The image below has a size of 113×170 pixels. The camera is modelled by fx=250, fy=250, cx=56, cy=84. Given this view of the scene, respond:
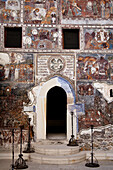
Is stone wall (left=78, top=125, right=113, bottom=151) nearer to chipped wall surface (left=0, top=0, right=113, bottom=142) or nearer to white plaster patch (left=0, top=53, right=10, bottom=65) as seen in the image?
chipped wall surface (left=0, top=0, right=113, bottom=142)

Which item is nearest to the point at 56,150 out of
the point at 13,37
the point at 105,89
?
the point at 105,89

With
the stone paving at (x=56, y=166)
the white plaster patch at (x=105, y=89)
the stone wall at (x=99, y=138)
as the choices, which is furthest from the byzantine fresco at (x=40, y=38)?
the stone paving at (x=56, y=166)

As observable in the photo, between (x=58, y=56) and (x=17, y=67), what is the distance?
190 centimetres

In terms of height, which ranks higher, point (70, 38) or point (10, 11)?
point (10, 11)

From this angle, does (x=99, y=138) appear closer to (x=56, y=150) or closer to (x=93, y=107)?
(x=93, y=107)

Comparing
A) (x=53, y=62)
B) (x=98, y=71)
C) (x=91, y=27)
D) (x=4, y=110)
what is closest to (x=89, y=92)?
(x=98, y=71)

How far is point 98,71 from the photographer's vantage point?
1120cm

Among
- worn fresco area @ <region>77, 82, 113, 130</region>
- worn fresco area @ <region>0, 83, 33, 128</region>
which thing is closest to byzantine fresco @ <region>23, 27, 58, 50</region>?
worn fresco area @ <region>0, 83, 33, 128</region>

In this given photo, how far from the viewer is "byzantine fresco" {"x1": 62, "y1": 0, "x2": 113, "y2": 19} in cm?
1147

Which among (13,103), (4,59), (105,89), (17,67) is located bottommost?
(13,103)

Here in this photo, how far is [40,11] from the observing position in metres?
11.5

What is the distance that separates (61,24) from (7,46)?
266 cm

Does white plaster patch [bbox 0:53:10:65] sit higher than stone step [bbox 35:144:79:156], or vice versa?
white plaster patch [bbox 0:53:10:65]

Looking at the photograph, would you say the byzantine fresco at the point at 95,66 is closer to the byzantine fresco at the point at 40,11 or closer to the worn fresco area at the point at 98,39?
the worn fresco area at the point at 98,39
